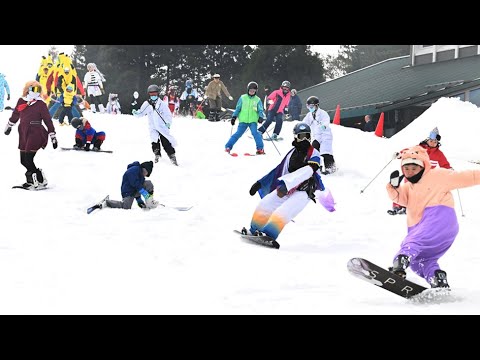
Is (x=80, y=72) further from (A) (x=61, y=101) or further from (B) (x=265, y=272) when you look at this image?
(B) (x=265, y=272)

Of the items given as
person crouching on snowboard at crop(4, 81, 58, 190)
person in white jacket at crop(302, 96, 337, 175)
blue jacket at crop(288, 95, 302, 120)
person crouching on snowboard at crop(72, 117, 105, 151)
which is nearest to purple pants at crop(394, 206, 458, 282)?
person crouching on snowboard at crop(4, 81, 58, 190)

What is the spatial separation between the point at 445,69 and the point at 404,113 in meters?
2.51

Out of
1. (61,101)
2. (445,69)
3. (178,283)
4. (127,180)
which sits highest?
(445,69)

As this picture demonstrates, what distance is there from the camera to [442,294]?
5711 mm

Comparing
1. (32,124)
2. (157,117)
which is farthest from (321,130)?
(32,124)

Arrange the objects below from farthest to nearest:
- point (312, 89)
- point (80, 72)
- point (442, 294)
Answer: point (80, 72) < point (312, 89) < point (442, 294)

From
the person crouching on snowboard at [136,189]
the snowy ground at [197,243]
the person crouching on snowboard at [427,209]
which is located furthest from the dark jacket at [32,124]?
the person crouching on snowboard at [427,209]

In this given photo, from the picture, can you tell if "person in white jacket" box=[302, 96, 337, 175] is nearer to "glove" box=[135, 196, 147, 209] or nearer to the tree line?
"glove" box=[135, 196, 147, 209]

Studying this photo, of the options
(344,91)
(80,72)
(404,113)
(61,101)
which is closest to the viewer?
(61,101)

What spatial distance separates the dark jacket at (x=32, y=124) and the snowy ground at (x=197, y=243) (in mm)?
777

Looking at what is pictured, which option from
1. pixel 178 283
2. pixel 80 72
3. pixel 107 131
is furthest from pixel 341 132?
pixel 80 72

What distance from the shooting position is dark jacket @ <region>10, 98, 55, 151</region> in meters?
11.1

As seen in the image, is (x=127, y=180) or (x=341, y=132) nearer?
(x=127, y=180)

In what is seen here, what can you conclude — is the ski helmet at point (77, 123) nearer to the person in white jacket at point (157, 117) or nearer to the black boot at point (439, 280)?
the person in white jacket at point (157, 117)
